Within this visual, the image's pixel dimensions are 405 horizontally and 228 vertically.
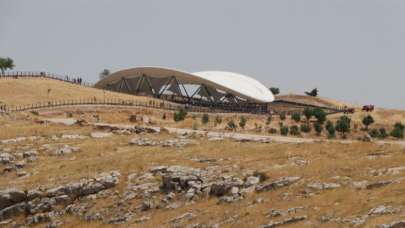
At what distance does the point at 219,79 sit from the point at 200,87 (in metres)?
3.74

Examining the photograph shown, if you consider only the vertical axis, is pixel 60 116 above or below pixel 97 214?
above

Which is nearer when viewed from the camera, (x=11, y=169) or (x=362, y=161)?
(x=362, y=161)

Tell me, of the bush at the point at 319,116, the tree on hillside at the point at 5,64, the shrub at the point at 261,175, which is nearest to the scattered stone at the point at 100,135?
the shrub at the point at 261,175

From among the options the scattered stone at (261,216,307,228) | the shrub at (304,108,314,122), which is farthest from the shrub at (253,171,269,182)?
the shrub at (304,108,314,122)

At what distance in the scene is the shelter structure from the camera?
113 m

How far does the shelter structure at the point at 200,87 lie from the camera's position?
371 feet

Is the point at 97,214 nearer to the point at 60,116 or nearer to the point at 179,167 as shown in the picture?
the point at 179,167

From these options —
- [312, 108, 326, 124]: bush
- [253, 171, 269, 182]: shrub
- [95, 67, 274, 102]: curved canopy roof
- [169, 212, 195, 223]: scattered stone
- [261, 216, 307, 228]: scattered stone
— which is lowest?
[169, 212, 195, 223]: scattered stone

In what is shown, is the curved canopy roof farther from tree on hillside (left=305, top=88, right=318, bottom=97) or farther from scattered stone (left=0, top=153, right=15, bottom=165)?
scattered stone (left=0, top=153, right=15, bottom=165)

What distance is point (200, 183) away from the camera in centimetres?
3538

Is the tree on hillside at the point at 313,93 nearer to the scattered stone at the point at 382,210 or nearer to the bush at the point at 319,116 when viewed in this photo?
the bush at the point at 319,116

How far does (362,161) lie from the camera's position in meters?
35.1

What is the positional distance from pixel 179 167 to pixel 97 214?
5275 millimetres

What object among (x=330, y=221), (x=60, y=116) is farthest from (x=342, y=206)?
(x=60, y=116)
